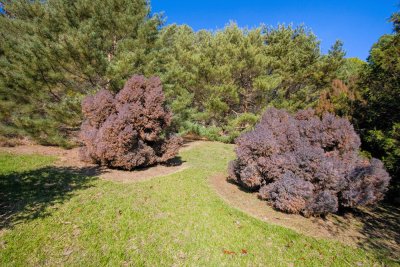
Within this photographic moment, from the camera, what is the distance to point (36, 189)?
19.6 feet

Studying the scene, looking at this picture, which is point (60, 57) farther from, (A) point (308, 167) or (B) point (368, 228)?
(B) point (368, 228)

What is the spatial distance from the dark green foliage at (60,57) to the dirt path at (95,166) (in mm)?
769

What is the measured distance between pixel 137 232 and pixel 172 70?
11.7 metres

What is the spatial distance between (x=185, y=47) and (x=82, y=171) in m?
15.5

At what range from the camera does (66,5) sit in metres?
11.5

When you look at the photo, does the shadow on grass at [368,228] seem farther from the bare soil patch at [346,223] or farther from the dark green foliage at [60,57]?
the dark green foliage at [60,57]

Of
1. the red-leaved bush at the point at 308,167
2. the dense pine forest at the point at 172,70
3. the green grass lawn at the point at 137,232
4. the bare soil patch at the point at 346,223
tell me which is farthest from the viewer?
the dense pine forest at the point at 172,70

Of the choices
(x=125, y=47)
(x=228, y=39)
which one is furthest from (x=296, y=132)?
(x=228, y=39)

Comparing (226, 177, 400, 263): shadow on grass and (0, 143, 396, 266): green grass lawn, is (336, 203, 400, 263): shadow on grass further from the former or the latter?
(0, 143, 396, 266): green grass lawn

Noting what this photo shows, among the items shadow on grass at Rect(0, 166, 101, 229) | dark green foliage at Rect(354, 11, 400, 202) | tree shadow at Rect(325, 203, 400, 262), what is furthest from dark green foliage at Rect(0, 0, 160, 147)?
tree shadow at Rect(325, 203, 400, 262)

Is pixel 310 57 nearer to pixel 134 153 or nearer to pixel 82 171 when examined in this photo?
pixel 134 153

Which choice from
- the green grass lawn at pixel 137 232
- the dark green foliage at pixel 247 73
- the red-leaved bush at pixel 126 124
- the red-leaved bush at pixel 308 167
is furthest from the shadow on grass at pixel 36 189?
the dark green foliage at pixel 247 73

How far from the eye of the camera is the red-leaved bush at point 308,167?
572 cm

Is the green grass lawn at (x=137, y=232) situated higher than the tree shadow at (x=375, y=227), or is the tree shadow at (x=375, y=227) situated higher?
the tree shadow at (x=375, y=227)
